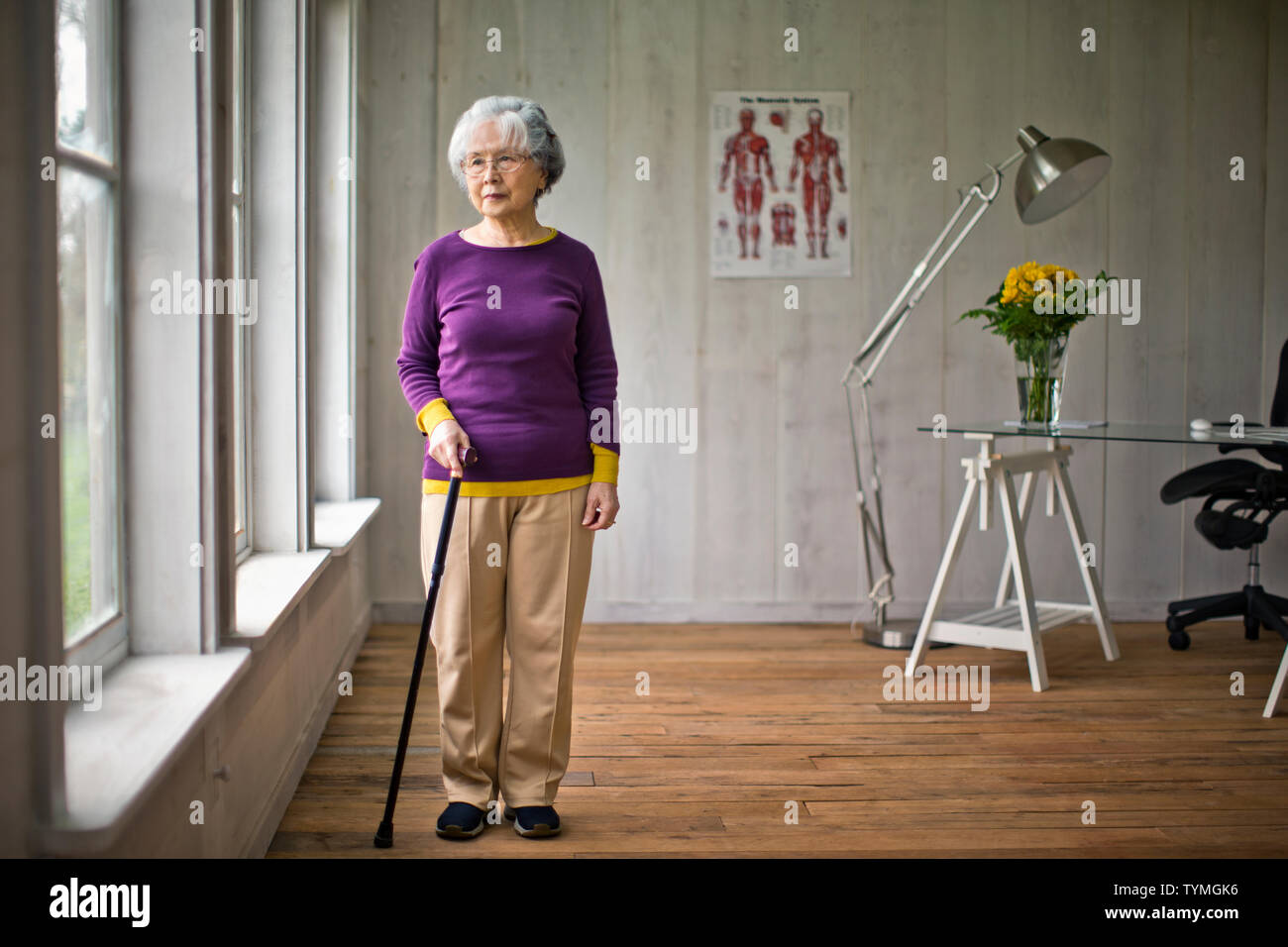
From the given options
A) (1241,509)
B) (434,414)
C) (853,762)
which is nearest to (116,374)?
(434,414)

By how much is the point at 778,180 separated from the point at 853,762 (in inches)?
97.0

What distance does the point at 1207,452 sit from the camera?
15.4 feet

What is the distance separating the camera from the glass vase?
3.72 m

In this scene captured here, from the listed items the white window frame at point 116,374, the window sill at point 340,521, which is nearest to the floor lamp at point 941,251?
the window sill at point 340,521

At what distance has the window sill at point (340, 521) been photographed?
3199mm

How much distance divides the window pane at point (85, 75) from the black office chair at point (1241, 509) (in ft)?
10.3

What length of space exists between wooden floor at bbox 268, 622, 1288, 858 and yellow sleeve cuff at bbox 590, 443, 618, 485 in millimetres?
749

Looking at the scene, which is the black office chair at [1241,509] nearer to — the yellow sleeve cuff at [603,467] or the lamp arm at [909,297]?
the lamp arm at [909,297]

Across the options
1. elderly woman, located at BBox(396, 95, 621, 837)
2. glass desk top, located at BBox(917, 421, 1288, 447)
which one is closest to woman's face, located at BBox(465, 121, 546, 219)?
elderly woman, located at BBox(396, 95, 621, 837)

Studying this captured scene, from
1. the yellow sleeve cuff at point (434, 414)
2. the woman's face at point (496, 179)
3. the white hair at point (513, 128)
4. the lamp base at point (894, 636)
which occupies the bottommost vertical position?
the lamp base at point (894, 636)

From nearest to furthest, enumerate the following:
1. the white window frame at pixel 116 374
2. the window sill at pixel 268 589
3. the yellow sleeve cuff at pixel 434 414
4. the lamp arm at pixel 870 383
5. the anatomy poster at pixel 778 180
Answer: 1. the white window frame at pixel 116 374
2. the window sill at pixel 268 589
3. the yellow sleeve cuff at pixel 434 414
4. the lamp arm at pixel 870 383
5. the anatomy poster at pixel 778 180

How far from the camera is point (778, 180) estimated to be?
449cm

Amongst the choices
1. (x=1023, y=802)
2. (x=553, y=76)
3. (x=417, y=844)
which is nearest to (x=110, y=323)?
(x=417, y=844)
